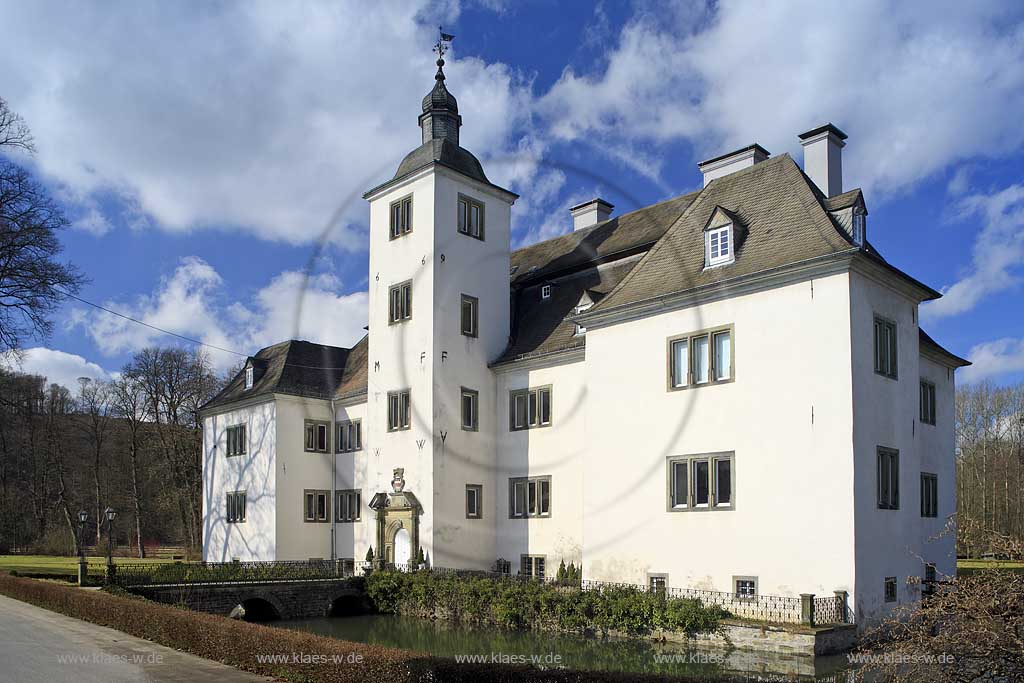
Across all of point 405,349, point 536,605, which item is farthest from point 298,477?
point 536,605

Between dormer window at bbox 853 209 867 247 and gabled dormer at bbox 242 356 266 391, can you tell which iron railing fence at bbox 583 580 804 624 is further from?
gabled dormer at bbox 242 356 266 391

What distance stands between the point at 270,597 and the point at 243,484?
1255 centimetres

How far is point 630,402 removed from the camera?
2664 cm

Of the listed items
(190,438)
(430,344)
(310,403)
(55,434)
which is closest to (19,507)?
(55,434)

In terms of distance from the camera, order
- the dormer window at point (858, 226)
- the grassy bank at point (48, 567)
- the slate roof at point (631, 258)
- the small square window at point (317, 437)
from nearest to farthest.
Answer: the dormer window at point (858, 226) < the slate roof at point (631, 258) < the grassy bank at point (48, 567) < the small square window at point (317, 437)

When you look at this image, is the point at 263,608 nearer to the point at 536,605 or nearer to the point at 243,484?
the point at 536,605

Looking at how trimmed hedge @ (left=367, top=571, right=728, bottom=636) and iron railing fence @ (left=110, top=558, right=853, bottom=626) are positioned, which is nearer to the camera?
iron railing fence @ (left=110, top=558, right=853, bottom=626)

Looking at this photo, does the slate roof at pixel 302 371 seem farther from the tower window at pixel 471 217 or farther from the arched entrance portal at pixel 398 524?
the tower window at pixel 471 217

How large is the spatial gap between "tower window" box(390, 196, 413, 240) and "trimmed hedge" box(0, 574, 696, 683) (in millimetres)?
17513

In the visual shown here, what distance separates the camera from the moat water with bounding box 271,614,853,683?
715 inches

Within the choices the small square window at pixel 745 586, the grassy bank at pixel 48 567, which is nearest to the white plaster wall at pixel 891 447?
the small square window at pixel 745 586

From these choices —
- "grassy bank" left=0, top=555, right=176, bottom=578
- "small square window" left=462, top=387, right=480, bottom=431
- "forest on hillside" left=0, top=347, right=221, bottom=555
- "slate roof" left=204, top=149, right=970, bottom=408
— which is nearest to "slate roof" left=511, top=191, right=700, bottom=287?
"slate roof" left=204, top=149, right=970, bottom=408

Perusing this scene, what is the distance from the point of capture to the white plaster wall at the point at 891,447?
21828mm

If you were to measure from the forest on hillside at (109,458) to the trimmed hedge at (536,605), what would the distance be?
32192mm
